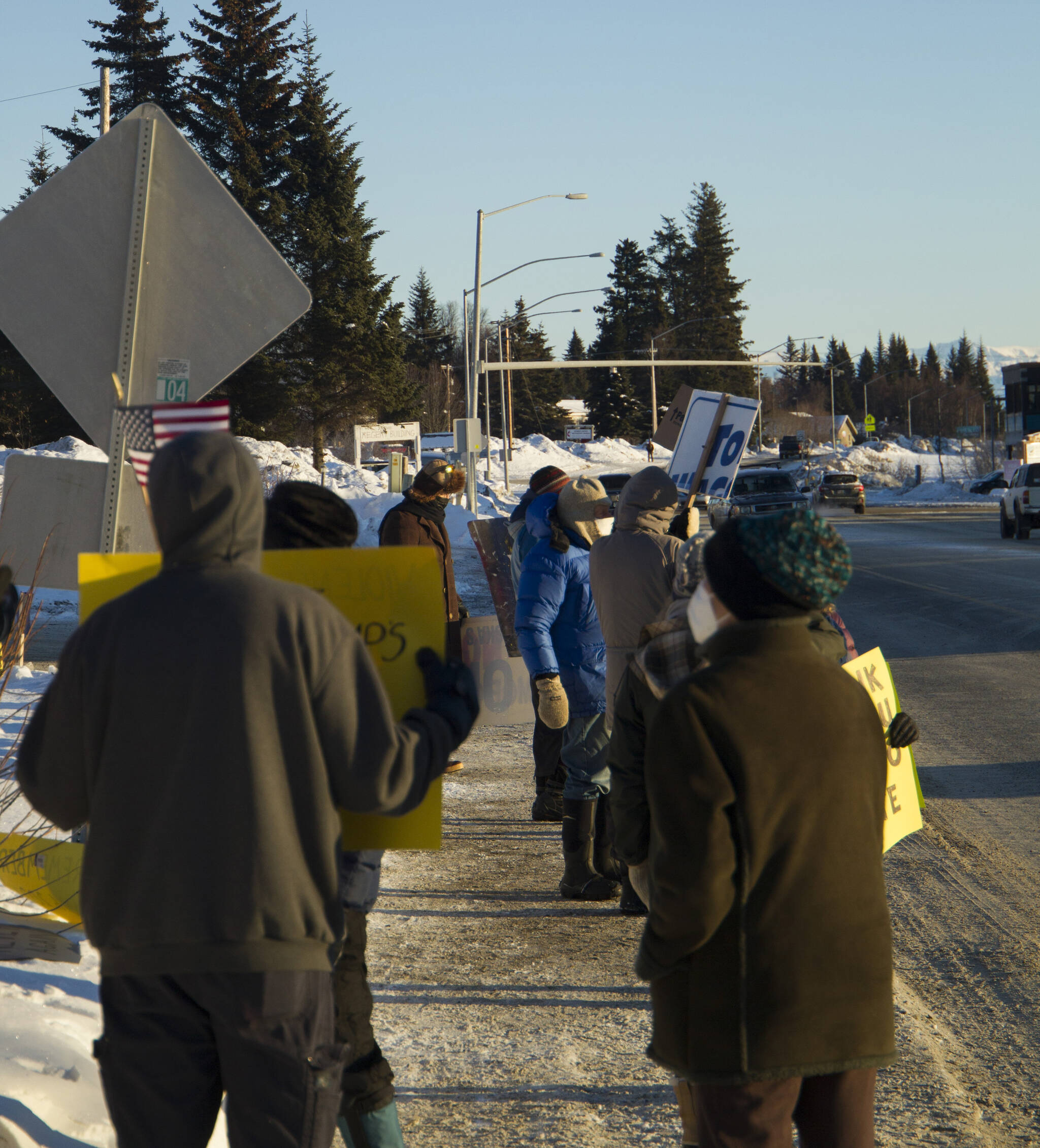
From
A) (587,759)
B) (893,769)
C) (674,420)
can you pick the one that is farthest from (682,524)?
(674,420)

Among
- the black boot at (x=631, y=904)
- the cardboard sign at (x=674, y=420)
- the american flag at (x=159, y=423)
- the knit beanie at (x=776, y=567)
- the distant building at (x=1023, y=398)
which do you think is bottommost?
the black boot at (x=631, y=904)

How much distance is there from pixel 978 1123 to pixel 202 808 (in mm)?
2573

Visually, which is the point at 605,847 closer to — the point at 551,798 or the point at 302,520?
the point at 551,798

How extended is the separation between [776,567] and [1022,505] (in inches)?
1255

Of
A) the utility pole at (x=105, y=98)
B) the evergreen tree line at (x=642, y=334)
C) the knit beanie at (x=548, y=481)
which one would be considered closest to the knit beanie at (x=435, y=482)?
the knit beanie at (x=548, y=481)

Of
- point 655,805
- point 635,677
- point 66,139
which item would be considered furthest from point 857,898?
point 66,139

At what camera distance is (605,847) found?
584 cm

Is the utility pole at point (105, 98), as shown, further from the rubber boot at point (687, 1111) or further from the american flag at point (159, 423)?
the rubber boot at point (687, 1111)

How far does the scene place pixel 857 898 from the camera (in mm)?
2381

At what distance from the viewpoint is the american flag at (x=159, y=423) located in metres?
3.32

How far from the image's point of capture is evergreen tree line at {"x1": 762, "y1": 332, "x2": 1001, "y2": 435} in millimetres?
156375

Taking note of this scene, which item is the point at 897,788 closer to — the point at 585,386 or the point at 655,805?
the point at 655,805

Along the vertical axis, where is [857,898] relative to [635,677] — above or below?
below

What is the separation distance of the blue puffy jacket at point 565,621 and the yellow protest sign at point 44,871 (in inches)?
86.3
